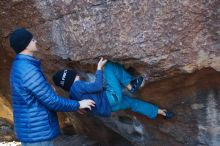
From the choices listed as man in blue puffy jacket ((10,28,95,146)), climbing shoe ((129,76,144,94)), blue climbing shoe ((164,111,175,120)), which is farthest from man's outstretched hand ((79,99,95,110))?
blue climbing shoe ((164,111,175,120))

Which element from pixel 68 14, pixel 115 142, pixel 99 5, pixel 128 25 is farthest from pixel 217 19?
pixel 115 142

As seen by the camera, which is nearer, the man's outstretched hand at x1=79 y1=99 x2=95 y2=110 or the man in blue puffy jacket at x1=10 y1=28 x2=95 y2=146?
the man in blue puffy jacket at x1=10 y1=28 x2=95 y2=146

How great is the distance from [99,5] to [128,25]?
294 mm

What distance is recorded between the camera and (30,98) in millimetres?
3414

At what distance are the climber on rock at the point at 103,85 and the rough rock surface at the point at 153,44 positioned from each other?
115mm

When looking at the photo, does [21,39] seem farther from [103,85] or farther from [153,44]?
[153,44]

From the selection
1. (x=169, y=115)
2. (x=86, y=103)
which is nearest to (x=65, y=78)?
(x=86, y=103)

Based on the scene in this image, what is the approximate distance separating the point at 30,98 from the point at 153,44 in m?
1.04

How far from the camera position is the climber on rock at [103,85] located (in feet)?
12.2

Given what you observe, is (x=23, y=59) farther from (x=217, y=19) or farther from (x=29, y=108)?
(x=217, y=19)

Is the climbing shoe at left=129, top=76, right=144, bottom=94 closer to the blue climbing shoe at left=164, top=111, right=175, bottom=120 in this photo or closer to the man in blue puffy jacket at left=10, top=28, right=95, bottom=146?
the blue climbing shoe at left=164, top=111, right=175, bottom=120

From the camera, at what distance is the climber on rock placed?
3.71 metres

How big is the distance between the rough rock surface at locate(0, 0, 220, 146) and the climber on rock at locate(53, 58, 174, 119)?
12 cm

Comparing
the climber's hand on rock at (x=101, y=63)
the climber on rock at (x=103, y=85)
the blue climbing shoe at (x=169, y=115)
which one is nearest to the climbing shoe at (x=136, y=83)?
the climber on rock at (x=103, y=85)
